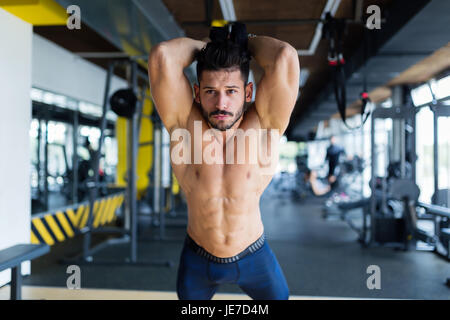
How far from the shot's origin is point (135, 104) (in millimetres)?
3248

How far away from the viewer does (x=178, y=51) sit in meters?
1.16

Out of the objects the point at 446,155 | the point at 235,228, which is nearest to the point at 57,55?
the point at 235,228

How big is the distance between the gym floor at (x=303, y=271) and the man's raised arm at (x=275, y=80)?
1.03m

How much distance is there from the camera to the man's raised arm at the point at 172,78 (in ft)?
3.73

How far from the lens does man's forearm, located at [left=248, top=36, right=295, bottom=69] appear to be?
111cm

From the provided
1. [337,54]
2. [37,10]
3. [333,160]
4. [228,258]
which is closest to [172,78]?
[228,258]

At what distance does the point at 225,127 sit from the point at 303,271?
7.58ft

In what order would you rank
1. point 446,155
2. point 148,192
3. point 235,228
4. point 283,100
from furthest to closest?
point 148,192
point 446,155
point 235,228
point 283,100

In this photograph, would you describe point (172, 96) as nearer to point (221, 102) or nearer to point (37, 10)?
point (221, 102)

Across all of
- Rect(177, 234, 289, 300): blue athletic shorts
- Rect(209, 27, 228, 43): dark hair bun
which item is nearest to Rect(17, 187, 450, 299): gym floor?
Rect(177, 234, 289, 300): blue athletic shorts

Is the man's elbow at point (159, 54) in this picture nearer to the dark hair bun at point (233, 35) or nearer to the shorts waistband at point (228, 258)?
the dark hair bun at point (233, 35)

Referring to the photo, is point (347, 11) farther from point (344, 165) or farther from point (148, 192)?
point (344, 165)

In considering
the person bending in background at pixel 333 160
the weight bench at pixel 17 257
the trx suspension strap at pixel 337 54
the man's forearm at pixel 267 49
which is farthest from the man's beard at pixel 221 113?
the person bending in background at pixel 333 160
